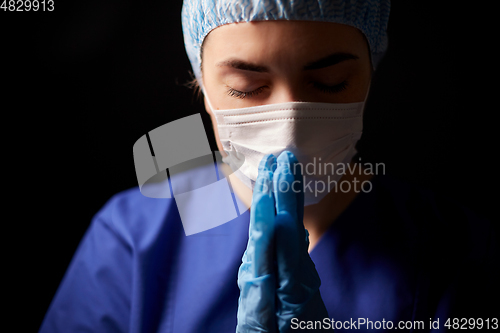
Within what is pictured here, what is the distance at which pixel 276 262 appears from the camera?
72 cm

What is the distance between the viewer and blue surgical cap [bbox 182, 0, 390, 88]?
0.76m

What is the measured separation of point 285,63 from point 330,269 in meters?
0.51

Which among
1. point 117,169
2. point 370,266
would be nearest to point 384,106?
point 370,266

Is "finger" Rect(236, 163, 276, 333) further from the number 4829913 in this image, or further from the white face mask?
the number 4829913

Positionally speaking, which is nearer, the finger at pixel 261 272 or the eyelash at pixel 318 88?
the finger at pixel 261 272

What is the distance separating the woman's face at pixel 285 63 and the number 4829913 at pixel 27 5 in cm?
60

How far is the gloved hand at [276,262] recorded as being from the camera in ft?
2.25

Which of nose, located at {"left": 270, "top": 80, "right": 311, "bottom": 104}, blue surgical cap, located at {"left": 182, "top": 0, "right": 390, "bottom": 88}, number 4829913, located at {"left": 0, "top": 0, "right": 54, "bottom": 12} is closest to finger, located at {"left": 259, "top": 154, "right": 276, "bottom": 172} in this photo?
nose, located at {"left": 270, "top": 80, "right": 311, "bottom": 104}

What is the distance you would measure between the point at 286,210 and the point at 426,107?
32.4 inches

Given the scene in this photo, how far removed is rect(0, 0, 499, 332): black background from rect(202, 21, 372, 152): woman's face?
44 centimetres

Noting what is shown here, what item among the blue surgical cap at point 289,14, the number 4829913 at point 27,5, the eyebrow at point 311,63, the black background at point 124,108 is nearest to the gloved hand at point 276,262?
the eyebrow at point 311,63

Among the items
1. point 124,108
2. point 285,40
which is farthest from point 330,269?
point 124,108

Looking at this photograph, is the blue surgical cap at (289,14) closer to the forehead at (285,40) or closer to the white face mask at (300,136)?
the forehead at (285,40)

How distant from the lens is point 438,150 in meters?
1.29
